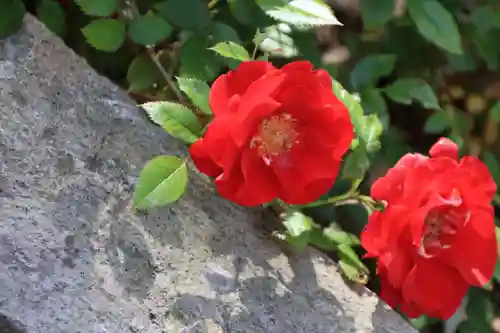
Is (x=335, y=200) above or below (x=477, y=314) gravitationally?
above

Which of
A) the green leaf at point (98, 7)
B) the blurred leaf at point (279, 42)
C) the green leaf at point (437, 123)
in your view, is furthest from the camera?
the green leaf at point (437, 123)

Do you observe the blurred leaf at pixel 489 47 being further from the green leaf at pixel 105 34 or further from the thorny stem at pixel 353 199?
the green leaf at pixel 105 34

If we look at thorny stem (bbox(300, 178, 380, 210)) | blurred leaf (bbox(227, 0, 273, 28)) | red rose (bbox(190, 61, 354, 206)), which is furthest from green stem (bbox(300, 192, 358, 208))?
blurred leaf (bbox(227, 0, 273, 28))

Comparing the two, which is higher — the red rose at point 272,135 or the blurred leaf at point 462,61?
the red rose at point 272,135

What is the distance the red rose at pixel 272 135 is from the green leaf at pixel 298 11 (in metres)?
0.13

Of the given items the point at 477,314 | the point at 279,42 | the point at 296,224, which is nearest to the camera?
the point at 296,224

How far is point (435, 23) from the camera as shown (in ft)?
2.88

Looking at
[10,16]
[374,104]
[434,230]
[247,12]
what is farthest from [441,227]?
[10,16]

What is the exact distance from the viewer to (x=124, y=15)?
75cm

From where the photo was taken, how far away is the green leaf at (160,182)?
0.62 metres

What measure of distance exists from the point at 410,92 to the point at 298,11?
25cm

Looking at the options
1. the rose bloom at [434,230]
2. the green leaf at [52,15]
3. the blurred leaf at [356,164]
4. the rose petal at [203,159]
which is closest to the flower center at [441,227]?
the rose bloom at [434,230]

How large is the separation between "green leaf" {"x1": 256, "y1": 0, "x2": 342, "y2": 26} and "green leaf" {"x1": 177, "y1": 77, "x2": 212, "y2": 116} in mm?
131

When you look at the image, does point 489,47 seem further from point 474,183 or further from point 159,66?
point 159,66
